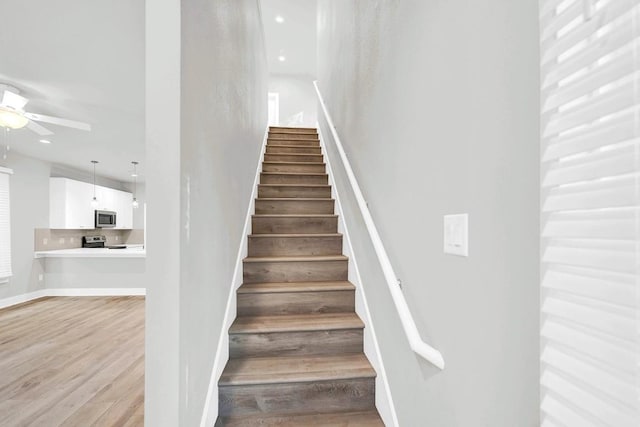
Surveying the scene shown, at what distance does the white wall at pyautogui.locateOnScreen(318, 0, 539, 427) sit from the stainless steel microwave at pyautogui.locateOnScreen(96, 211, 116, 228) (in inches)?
295

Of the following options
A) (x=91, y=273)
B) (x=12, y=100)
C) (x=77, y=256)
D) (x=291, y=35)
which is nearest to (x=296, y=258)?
(x=12, y=100)

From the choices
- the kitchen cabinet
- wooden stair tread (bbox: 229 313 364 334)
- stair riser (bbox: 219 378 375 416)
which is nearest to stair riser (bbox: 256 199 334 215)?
wooden stair tread (bbox: 229 313 364 334)

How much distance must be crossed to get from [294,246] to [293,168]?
147 cm

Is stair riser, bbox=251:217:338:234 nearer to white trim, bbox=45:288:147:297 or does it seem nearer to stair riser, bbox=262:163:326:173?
stair riser, bbox=262:163:326:173

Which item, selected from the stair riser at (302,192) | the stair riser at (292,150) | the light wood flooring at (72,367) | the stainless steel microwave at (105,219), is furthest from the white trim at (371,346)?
the stainless steel microwave at (105,219)

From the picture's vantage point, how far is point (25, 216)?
544 centimetres

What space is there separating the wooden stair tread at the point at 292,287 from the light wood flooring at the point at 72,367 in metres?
1.13

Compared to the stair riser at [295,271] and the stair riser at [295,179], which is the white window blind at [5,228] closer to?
the stair riser at [295,179]

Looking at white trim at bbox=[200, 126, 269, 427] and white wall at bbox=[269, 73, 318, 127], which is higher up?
white wall at bbox=[269, 73, 318, 127]

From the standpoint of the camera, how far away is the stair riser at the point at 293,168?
3630mm

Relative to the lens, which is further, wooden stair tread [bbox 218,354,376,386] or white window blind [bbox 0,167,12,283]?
white window blind [bbox 0,167,12,283]

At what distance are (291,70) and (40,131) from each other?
5.06 m

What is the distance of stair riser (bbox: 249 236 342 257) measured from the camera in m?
2.48
